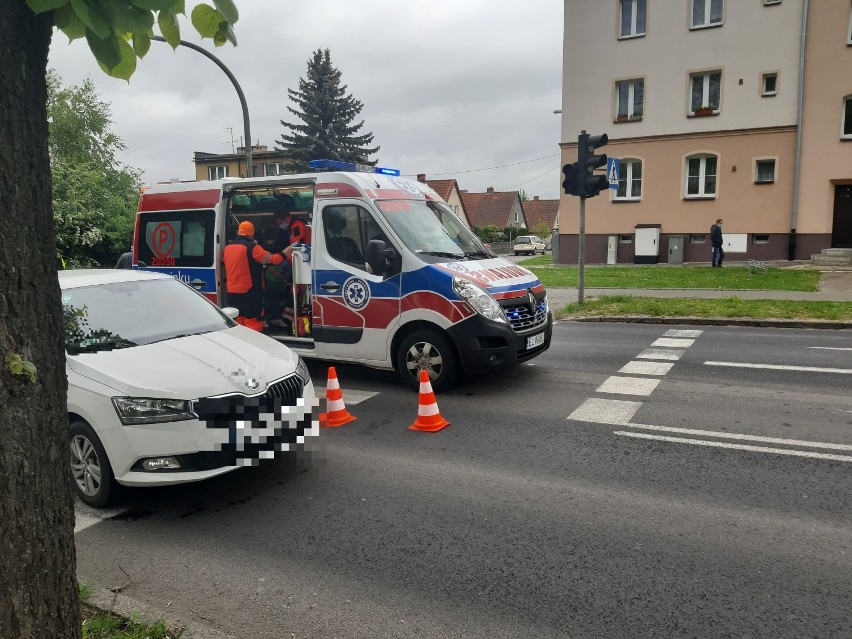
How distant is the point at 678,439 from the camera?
5.85 metres

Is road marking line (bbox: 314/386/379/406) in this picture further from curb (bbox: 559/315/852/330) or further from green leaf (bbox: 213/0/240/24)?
curb (bbox: 559/315/852/330)

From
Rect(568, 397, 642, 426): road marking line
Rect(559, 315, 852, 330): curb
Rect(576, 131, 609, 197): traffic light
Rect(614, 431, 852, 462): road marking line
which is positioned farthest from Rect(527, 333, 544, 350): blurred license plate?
Rect(576, 131, 609, 197): traffic light

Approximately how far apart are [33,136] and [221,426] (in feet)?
8.41

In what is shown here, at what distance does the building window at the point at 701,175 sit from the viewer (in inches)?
1054

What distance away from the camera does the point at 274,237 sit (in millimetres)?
10297

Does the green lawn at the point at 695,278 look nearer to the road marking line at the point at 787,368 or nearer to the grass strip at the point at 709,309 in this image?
the grass strip at the point at 709,309

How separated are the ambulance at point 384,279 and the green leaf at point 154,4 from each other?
502 centimetres

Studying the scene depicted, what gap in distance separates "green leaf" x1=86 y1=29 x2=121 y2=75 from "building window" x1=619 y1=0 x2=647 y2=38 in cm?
2877

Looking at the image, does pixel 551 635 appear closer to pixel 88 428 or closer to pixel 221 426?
pixel 221 426

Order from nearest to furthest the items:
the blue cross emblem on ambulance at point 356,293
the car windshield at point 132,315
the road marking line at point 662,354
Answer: the car windshield at point 132,315 → the blue cross emblem on ambulance at point 356,293 → the road marking line at point 662,354

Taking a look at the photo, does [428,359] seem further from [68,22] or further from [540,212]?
[540,212]

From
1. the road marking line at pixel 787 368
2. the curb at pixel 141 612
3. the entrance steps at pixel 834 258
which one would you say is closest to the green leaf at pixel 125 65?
the curb at pixel 141 612

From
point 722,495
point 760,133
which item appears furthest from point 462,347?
point 760,133

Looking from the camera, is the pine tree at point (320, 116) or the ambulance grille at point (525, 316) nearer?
the ambulance grille at point (525, 316)
